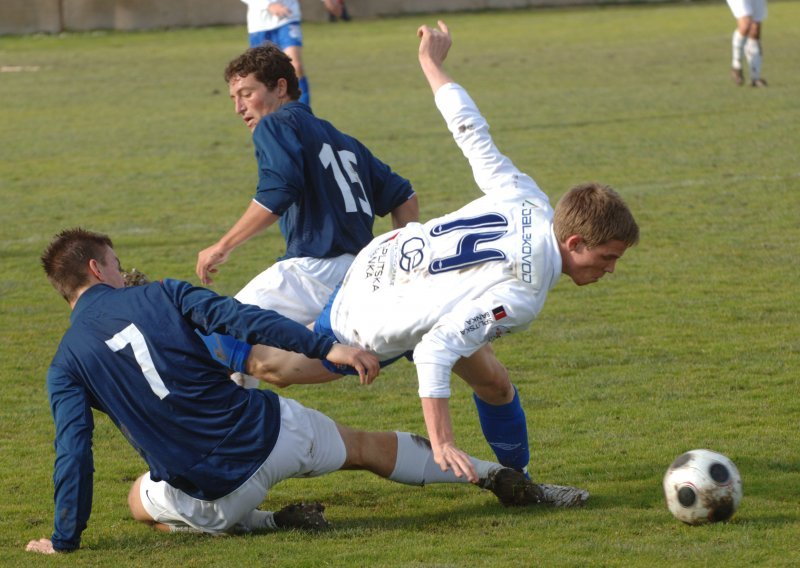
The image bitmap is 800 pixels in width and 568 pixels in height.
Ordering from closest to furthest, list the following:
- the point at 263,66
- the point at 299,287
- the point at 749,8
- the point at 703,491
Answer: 1. the point at 703,491
2. the point at 299,287
3. the point at 263,66
4. the point at 749,8

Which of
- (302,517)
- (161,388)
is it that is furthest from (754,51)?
(161,388)

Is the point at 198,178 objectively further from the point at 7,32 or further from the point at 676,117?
the point at 7,32

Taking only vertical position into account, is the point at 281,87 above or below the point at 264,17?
below

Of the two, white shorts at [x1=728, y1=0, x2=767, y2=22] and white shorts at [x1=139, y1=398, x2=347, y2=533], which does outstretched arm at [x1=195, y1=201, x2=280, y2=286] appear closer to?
white shorts at [x1=139, y1=398, x2=347, y2=533]

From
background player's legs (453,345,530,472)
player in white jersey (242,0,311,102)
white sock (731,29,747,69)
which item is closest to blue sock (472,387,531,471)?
background player's legs (453,345,530,472)

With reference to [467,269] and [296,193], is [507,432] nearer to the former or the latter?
[467,269]

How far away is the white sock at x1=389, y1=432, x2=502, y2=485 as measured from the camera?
505 centimetres

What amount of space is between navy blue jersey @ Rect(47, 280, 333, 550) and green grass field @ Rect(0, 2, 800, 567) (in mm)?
278

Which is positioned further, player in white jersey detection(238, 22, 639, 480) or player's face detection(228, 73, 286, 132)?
player's face detection(228, 73, 286, 132)

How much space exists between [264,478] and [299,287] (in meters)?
1.06

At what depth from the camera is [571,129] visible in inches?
595

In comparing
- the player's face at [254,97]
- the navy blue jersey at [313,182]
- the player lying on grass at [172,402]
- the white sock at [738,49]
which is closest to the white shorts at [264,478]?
the player lying on grass at [172,402]

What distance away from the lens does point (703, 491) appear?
15.2 ft

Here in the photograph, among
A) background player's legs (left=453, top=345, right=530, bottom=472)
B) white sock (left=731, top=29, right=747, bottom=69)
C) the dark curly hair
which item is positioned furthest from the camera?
white sock (left=731, top=29, right=747, bottom=69)
